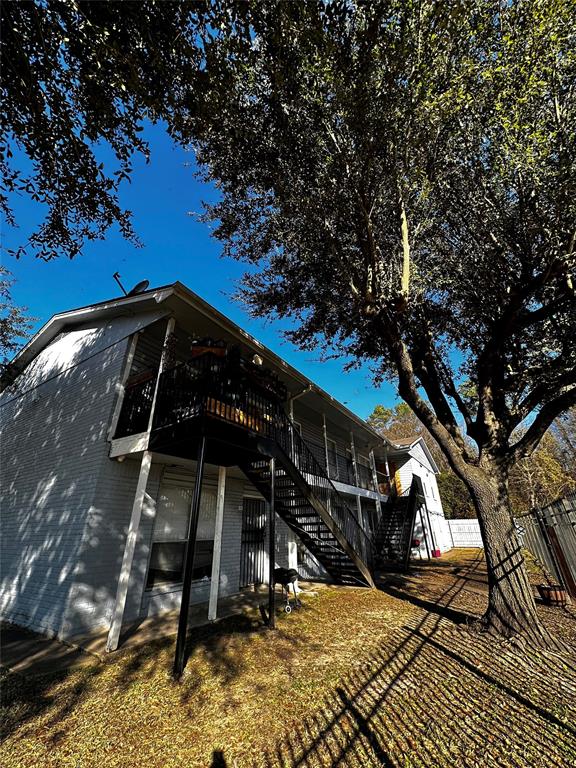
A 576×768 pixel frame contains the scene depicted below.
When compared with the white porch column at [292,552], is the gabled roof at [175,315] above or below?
above

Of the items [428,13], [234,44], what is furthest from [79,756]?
[428,13]

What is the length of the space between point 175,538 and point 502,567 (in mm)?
6344

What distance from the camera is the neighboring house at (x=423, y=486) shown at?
18750 mm

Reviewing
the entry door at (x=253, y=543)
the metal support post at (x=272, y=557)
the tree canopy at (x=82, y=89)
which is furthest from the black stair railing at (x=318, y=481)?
the tree canopy at (x=82, y=89)

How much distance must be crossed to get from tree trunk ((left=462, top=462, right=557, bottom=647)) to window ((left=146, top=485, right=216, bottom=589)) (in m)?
5.79

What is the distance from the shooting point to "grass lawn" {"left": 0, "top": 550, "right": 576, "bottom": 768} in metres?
2.90

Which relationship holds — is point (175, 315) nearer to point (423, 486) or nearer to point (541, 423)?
point (541, 423)

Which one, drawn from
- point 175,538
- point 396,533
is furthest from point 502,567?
point 396,533

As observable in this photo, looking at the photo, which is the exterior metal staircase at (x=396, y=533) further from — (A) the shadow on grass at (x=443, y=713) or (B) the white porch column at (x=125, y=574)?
(B) the white porch column at (x=125, y=574)

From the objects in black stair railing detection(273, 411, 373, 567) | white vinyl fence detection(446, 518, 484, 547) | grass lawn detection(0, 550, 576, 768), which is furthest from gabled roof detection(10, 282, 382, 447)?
white vinyl fence detection(446, 518, 484, 547)

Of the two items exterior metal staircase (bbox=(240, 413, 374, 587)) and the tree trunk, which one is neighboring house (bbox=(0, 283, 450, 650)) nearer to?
exterior metal staircase (bbox=(240, 413, 374, 587))

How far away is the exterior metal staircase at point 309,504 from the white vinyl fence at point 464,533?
17.3 metres

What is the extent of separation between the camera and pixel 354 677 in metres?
4.18

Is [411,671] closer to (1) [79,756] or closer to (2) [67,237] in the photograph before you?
(1) [79,756]
